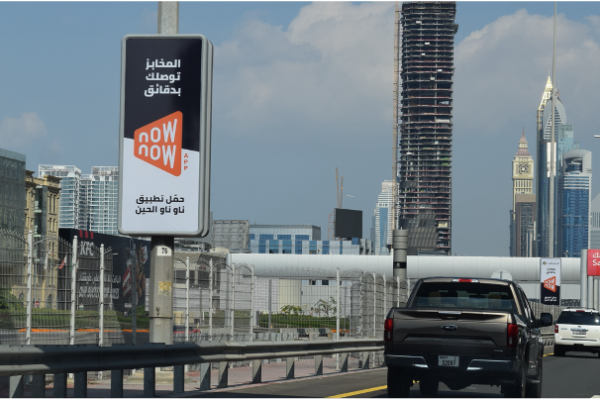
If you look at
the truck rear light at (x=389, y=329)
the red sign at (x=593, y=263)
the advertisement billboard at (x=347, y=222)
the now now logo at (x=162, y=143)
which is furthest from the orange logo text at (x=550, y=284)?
the advertisement billboard at (x=347, y=222)

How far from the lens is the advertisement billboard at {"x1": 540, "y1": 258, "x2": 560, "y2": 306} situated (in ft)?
160

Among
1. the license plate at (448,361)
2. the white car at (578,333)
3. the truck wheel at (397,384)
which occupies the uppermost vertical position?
the license plate at (448,361)

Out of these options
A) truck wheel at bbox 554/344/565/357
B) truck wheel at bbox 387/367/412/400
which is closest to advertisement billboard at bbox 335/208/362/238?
truck wheel at bbox 554/344/565/357

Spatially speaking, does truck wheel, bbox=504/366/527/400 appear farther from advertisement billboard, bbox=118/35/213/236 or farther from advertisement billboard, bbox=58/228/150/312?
advertisement billboard, bbox=58/228/150/312

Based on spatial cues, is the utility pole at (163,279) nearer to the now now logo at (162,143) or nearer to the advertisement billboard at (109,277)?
the now now logo at (162,143)

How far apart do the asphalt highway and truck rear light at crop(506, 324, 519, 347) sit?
2.53 metres

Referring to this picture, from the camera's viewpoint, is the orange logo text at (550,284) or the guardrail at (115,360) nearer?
the guardrail at (115,360)

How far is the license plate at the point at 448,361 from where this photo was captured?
35.8ft

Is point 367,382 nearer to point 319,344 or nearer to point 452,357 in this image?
point 319,344

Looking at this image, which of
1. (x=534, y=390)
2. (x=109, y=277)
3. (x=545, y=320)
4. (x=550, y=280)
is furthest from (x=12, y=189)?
(x=545, y=320)

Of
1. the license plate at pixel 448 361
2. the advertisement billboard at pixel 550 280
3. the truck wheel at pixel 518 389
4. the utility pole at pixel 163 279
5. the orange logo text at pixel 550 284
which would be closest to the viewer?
the license plate at pixel 448 361

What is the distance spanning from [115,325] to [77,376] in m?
4.52

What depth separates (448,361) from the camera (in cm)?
1094

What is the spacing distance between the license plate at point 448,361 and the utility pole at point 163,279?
3403 mm
